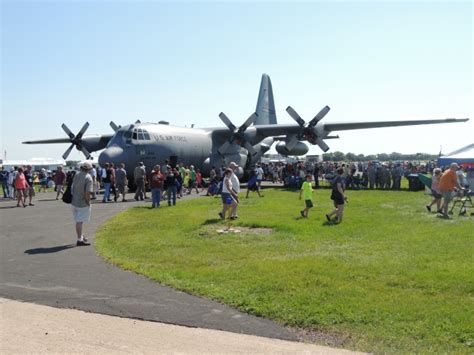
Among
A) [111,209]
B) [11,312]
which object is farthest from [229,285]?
[111,209]

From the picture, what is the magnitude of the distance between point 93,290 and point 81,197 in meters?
4.54

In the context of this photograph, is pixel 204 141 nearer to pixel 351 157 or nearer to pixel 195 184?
pixel 195 184

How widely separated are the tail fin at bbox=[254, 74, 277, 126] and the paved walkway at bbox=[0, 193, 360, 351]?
1345 inches

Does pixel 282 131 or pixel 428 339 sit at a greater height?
pixel 282 131

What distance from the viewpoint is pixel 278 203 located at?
20969mm

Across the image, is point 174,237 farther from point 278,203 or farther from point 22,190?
point 22,190

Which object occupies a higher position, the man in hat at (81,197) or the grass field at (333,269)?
the man in hat at (81,197)

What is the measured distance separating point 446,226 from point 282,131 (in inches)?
893

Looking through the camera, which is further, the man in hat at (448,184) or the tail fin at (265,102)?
the tail fin at (265,102)

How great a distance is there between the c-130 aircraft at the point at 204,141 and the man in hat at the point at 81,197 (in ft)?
44.8

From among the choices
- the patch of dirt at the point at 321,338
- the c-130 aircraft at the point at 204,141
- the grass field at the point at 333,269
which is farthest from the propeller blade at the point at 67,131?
the patch of dirt at the point at 321,338

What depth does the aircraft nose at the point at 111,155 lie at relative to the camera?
25.4 meters

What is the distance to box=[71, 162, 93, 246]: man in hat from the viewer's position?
11.7m

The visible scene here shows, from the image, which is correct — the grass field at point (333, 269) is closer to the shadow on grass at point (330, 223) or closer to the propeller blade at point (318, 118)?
the shadow on grass at point (330, 223)
